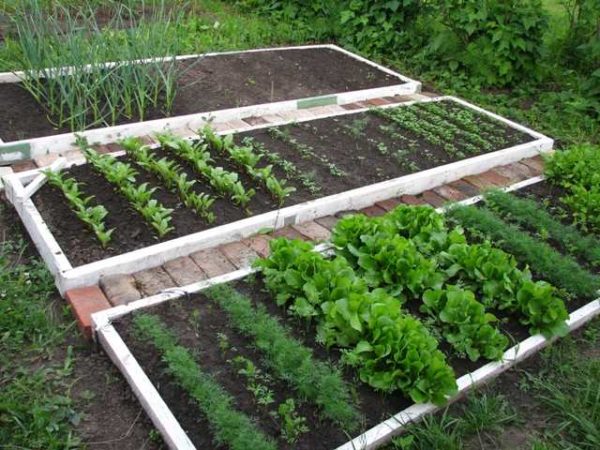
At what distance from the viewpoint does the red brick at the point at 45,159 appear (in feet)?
14.4

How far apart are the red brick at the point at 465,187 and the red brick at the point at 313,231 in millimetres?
1232

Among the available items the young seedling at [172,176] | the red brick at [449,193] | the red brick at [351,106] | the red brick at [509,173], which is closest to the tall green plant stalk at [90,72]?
the young seedling at [172,176]

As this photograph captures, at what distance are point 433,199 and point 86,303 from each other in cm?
245

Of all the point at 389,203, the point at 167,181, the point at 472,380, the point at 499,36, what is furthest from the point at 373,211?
the point at 499,36

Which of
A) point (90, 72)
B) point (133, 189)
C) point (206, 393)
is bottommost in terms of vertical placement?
point (206, 393)

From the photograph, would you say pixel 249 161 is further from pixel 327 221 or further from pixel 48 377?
pixel 48 377

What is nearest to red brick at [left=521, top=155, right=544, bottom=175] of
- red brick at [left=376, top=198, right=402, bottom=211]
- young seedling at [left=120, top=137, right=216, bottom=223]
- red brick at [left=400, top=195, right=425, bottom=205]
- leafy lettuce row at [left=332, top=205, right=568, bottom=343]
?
red brick at [left=400, top=195, right=425, bottom=205]

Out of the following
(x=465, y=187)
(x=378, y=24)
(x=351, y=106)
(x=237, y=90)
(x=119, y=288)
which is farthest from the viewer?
(x=378, y=24)

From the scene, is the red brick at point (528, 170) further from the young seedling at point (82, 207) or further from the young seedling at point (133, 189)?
the young seedling at point (82, 207)

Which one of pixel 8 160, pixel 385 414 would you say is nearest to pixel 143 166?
pixel 8 160

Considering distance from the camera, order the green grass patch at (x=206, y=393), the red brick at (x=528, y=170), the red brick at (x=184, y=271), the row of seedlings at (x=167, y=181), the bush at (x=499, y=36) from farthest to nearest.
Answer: the bush at (x=499, y=36) < the red brick at (x=528, y=170) < the row of seedlings at (x=167, y=181) < the red brick at (x=184, y=271) < the green grass patch at (x=206, y=393)

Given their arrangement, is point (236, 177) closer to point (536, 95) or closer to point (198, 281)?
point (198, 281)

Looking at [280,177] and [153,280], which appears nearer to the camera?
[153,280]

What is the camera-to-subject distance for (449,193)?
468 cm
